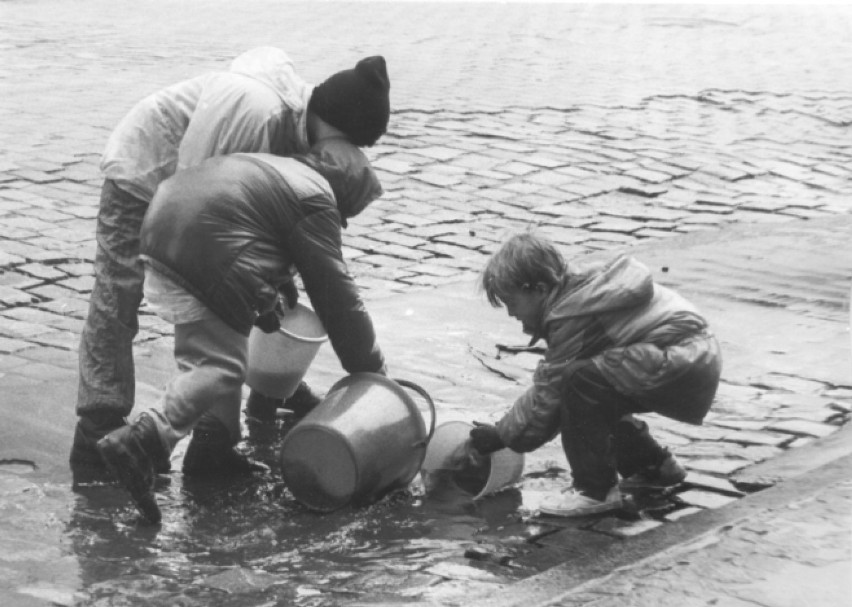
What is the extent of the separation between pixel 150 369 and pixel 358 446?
1640 millimetres

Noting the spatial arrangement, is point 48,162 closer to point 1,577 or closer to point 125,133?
point 125,133

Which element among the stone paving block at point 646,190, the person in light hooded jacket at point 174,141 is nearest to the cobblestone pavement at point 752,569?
the person in light hooded jacket at point 174,141

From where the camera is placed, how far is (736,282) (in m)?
6.90

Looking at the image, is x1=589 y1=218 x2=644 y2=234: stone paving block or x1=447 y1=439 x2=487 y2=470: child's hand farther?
x1=589 y1=218 x2=644 y2=234: stone paving block

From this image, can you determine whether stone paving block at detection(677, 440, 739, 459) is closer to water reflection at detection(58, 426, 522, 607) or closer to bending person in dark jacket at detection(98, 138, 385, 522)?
water reflection at detection(58, 426, 522, 607)

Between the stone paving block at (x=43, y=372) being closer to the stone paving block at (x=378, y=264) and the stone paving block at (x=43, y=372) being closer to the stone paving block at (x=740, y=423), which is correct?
the stone paving block at (x=378, y=264)

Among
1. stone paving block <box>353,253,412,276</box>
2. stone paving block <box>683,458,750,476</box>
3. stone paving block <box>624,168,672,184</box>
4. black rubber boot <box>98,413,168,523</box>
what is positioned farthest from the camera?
stone paving block <box>624,168,672,184</box>

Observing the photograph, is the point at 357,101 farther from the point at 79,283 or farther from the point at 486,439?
the point at 79,283

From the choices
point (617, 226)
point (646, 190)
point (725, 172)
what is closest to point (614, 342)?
point (617, 226)

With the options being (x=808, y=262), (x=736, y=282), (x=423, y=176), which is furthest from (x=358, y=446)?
(x=423, y=176)

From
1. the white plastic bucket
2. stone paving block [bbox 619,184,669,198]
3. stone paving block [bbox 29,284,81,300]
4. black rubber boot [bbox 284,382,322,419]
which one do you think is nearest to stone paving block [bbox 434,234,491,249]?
stone paving block [bbox 619,184,669,198]

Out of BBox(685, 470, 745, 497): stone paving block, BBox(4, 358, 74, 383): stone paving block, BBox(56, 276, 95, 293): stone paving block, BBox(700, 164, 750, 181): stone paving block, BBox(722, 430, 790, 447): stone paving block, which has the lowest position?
BBox(700, 164, 750, 181): stone paving block

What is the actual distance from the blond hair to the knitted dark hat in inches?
22.6

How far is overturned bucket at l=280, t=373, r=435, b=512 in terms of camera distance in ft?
13.2
